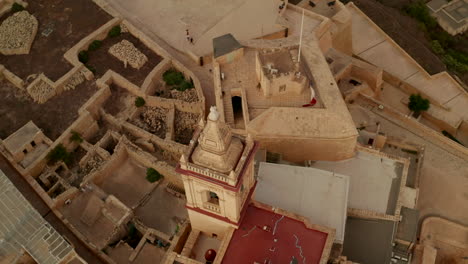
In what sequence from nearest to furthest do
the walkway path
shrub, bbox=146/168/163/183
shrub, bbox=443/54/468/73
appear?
shrub, bbox=146/168/163/183 → the walkway path → shrub, bbox=443/54/468/73

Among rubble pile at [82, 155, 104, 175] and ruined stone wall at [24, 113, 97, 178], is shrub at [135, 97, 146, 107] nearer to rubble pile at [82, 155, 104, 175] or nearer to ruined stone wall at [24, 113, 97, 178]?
ruined stone wall at [24, 113, 97, 178]

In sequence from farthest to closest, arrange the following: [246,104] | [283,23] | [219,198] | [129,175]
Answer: [283,23], [129,175], [246,104], [219,198]

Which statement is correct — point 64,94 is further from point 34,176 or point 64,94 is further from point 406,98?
point 406,98

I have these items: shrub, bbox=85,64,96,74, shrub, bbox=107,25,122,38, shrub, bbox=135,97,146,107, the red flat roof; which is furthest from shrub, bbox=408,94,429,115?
shrub, bbox=85,64,96,74


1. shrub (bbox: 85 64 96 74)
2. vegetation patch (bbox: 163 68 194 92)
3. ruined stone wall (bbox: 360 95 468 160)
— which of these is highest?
ruined stone wall (bbox: 360 95 468 160)

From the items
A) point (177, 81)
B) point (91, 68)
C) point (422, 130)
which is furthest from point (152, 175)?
point (422, 130)

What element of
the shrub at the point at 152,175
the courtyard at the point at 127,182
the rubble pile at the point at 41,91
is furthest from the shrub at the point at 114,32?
the shrub at the point at 152,175

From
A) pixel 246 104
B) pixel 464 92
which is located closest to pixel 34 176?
pixel 246 104
